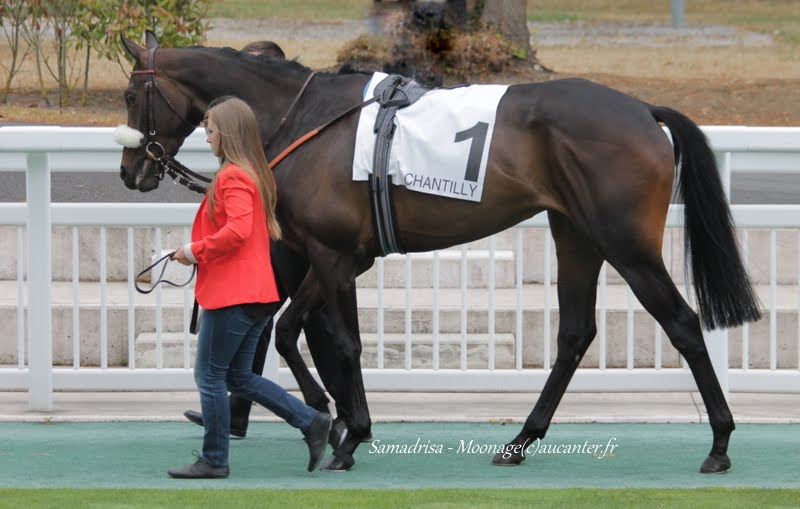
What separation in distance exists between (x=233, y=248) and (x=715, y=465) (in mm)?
2128

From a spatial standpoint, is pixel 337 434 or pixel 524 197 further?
pixel 337 434

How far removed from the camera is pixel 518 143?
5574 mm

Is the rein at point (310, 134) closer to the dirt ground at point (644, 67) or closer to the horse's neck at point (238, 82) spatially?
the horse's neck at point (238, 82)

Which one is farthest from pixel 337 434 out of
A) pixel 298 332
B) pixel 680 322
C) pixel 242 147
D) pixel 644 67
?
pixel 644 67

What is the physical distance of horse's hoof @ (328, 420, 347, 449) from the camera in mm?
6031

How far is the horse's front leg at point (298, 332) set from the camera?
5820 millimetres

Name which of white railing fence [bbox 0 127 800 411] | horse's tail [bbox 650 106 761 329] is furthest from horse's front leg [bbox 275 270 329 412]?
horse's tail [bbox 650 106 761 329]

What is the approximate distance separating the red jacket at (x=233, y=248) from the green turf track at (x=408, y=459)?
2.48 ft

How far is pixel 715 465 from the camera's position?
18.3 feet

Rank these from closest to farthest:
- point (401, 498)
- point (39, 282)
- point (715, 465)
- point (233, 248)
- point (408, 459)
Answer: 1. point (401, 498)
2. point (233, 248)
3. point (715, 465)
4. point (408, 459)
5. point (39, 282)

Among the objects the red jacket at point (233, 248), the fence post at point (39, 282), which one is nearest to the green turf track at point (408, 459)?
the fence post at point (39, 282)

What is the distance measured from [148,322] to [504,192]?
2.99 m

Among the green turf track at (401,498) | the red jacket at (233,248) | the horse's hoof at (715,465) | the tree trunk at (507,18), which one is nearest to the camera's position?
the green turf track at (401,498)

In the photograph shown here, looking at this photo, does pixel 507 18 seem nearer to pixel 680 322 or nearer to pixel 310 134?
pixel 310 134
